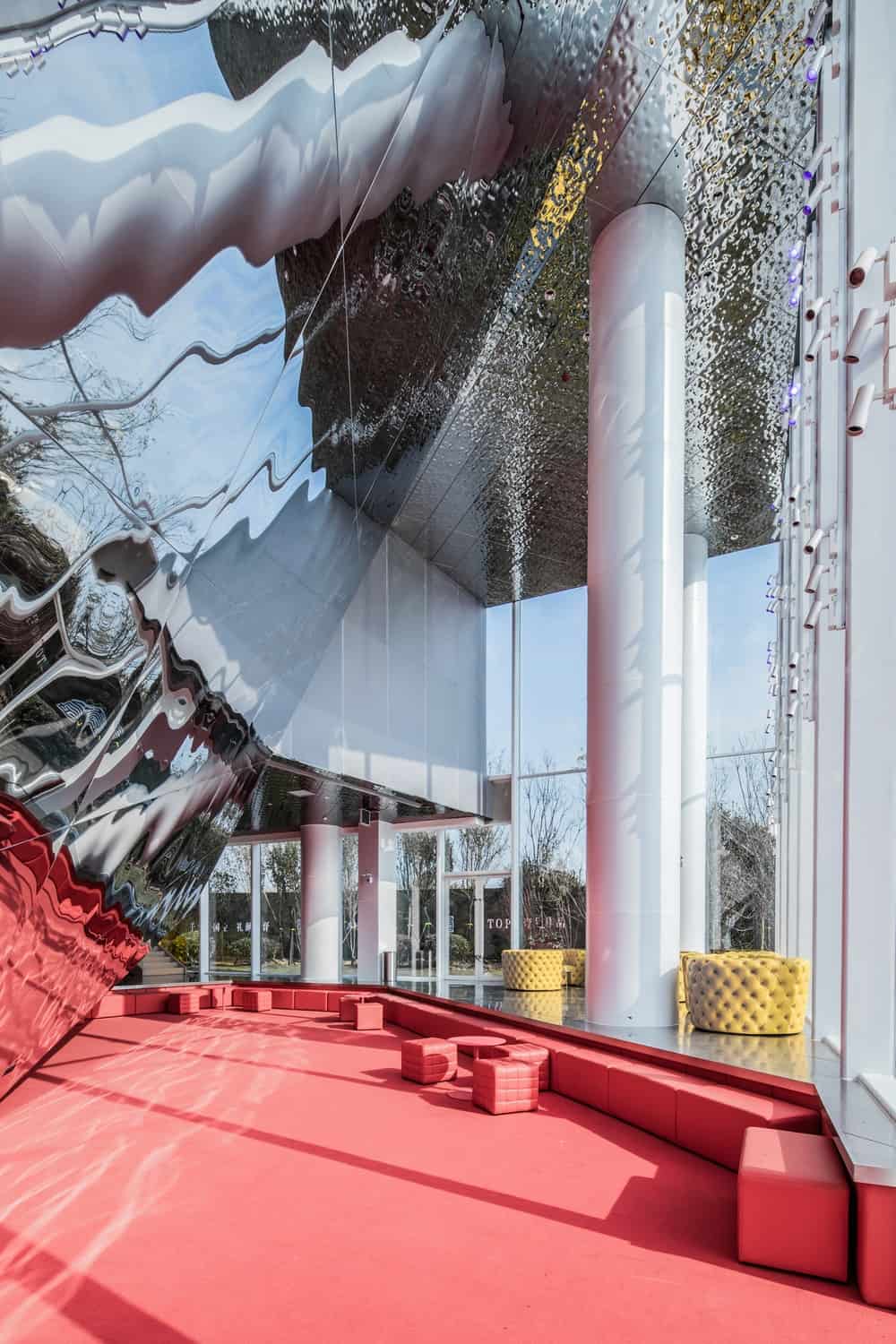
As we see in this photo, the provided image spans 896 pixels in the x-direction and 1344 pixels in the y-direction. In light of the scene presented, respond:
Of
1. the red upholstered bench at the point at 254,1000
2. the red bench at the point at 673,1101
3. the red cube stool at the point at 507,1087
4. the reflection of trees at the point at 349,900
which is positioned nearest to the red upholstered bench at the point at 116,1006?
the red upholstered bench at the point at 254,1000

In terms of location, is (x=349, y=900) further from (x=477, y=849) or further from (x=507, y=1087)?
(x=507, y=1087)

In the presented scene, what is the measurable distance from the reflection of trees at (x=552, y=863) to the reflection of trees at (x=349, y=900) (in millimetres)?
4469

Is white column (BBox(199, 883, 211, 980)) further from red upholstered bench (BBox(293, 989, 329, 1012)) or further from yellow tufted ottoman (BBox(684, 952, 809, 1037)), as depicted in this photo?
yellow tufted ottoman (BBox(684, 952, 809, 1037))

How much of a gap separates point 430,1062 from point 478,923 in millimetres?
11110

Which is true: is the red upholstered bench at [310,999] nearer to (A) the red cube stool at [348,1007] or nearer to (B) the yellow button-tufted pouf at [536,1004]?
(A) the red cube stool at [348,1007]

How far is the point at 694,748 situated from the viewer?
611 inches

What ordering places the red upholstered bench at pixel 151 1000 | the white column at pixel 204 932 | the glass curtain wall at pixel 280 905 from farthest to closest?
the white column at pixel 204 932 → the glass curtain wall at pixel 280 905 → the red upholstered bench at pixel 151 1000

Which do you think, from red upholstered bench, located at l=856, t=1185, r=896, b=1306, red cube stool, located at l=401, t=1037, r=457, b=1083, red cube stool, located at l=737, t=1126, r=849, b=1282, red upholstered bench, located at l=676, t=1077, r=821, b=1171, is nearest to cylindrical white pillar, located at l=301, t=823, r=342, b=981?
red cube stool, located at l=401, t=1037, r=457, b=1083

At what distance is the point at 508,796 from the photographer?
20.2 m

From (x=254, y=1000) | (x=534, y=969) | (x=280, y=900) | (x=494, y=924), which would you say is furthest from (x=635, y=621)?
(x=280, y=900)

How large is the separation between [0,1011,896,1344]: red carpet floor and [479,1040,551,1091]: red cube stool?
0.39 meters

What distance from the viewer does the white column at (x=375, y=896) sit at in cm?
1978

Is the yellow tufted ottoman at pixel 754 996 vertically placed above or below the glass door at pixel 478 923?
above

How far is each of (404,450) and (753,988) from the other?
20.7 feet
